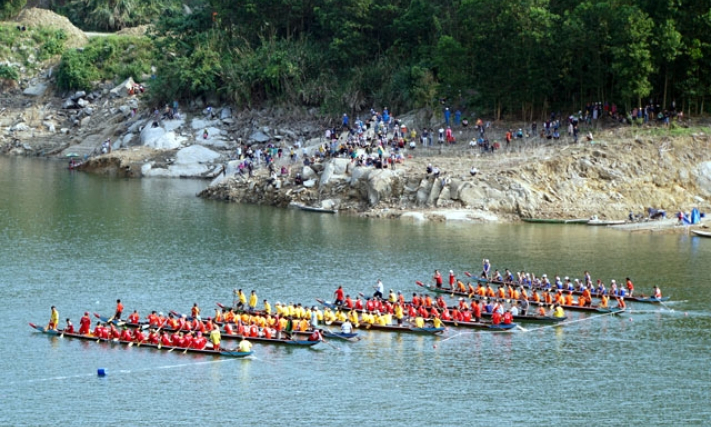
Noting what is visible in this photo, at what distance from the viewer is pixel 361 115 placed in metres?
92.8

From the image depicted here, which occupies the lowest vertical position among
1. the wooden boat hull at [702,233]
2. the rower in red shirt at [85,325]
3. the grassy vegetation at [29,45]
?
the rower in red shirt at [85,325]

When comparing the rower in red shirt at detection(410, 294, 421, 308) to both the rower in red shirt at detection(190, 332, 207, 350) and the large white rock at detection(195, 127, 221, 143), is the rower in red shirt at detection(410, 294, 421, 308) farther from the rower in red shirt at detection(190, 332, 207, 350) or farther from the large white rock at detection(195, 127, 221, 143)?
the large white rock at detection(195, 127, 221, 143)

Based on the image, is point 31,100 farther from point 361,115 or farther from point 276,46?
point 361,115

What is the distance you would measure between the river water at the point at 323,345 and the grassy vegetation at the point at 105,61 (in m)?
36.4

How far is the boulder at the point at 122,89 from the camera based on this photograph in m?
110

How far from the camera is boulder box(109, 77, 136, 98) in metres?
110

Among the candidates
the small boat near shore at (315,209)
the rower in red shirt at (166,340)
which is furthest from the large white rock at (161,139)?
the rower in red shirt at (166,340)

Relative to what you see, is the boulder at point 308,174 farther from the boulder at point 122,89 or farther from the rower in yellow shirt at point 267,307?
the boulder at point 122,89

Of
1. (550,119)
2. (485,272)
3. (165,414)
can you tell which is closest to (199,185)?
(550,119)

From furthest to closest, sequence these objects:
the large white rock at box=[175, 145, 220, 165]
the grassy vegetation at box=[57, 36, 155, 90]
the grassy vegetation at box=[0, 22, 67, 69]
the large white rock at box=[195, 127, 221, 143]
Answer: the grassy vegetation at box=[0, 22, 67, 69] → the grassy vegetation at box=[57, 36, 155, 90] → the large white rock at box=[195, 127, 221, 143] → the large white rock at box=[175, 145, 220, 165]

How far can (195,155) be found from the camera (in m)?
92.0

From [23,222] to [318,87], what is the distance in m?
35.1

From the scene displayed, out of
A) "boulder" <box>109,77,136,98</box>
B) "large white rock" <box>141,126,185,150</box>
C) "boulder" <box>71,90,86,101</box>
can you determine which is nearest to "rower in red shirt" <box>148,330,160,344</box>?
"large white rock" <box>141,126,185,150</box>

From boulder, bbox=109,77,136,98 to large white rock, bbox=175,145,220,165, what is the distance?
20776 mm
